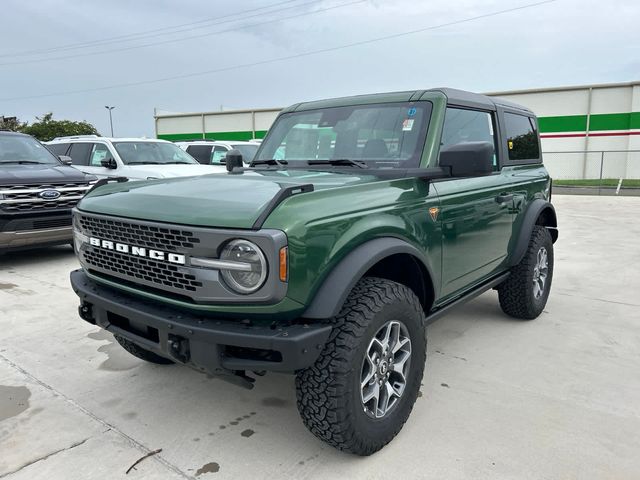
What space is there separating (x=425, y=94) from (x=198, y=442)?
2.54m

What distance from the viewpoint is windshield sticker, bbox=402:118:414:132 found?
3.29 m

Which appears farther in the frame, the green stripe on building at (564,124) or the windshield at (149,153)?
the green stripe on building at (564,124)

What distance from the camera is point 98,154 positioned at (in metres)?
9.97

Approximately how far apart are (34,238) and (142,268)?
4.88 meters

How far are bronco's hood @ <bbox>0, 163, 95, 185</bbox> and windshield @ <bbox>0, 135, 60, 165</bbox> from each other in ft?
0.88

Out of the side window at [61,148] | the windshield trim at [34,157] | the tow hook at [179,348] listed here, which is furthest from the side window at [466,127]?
the side window at [61,148]

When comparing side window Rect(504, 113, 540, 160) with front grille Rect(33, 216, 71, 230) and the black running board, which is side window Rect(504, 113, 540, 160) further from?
front grille Rect(33, 216, 71, 230)

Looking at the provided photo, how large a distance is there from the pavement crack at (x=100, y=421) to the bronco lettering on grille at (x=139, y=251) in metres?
1.01

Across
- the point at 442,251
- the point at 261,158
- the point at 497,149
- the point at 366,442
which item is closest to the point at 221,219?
the point at 366,442

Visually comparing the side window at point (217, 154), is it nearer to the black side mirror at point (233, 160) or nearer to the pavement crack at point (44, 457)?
the black side mirror at point (233, 160)

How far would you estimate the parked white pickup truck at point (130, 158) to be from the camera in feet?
30.1

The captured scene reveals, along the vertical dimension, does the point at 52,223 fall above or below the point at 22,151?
below

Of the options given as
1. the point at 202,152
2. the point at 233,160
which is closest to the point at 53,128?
the point at 202,152

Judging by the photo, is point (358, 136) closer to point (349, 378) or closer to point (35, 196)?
point (349, 378)
